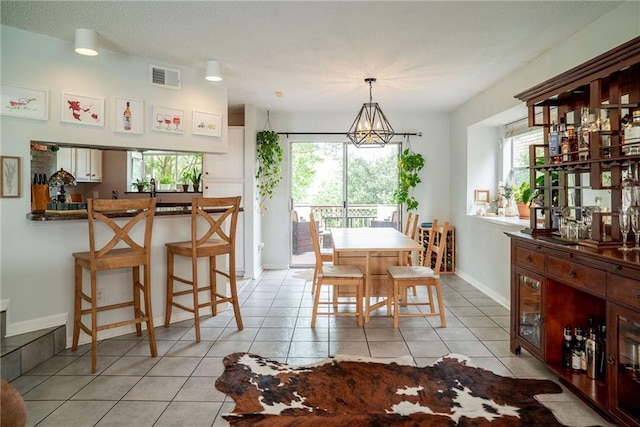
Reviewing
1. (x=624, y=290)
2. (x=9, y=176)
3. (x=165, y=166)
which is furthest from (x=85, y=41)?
(x=624, y=290)

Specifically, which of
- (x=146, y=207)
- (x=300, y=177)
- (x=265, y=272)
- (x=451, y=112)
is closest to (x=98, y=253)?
(x=146, y=207)

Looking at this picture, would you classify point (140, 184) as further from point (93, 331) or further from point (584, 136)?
point (584, 136)

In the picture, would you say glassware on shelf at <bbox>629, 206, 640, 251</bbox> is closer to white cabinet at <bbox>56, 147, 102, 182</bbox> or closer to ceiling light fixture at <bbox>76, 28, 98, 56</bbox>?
ceiling light fixture at <bbox>76, 28, 98, 56</bbox>

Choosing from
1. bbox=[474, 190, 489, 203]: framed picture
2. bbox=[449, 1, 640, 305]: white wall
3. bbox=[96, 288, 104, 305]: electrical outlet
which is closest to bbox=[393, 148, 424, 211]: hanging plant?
bbox=[449, 1, 640, 305]: white wall

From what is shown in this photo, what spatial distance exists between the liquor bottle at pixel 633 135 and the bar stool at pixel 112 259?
3.03m

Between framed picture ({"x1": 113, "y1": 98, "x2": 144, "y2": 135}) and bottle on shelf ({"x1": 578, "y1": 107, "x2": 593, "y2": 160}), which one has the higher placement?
framed picture ({"x1": 113, "y1": 98, "x2": 144, "y2": 135})

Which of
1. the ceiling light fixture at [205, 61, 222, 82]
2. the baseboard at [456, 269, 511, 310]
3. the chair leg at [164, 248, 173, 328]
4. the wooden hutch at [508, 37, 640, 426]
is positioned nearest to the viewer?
the wooden hutch at [508, 37, 640, 426]

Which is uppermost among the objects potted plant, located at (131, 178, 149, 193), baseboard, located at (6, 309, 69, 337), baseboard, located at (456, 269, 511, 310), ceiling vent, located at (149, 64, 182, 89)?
ceiling vent, located at (149, 64, 182, 89)

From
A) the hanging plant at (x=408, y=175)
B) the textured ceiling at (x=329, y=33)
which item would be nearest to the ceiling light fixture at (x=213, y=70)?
the textured ceiling at (x=329, y=33)

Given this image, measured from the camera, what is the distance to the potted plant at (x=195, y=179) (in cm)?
486

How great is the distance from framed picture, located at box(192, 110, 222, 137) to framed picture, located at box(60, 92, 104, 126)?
85 cm

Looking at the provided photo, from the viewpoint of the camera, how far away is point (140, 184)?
4.36m

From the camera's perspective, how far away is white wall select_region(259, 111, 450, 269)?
6004mm

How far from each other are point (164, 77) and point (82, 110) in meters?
0.81
